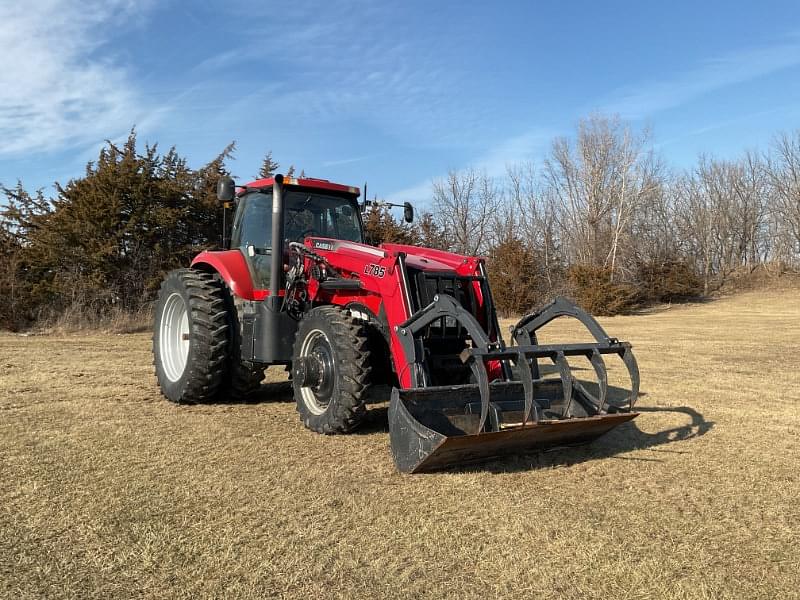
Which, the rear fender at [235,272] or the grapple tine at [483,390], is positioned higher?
the rear fender at [235,272]

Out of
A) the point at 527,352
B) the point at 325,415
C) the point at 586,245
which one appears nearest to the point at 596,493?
the point at 527,352

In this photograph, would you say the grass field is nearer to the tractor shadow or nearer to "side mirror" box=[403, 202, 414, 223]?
the tractor shadow

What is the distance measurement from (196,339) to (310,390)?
154cm

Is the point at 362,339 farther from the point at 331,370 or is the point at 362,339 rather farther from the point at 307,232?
the point at 307,232

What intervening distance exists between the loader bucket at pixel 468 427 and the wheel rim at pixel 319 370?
0.93 metres

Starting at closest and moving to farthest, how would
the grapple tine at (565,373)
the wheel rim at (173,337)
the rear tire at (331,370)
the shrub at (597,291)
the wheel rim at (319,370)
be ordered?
the grapple tine at (565,373), the rear tire at (331,370), the wheel rim at (319,370), the wheel rim at (173,337), the shrub at (597,291)

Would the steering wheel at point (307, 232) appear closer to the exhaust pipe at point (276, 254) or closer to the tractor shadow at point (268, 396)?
the exhaust pipe at point (276, 254)

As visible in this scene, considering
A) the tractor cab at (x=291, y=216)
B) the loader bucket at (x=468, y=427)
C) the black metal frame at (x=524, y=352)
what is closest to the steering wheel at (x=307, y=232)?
the tractor cab at (x=291, y=216)

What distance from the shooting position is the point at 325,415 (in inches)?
197

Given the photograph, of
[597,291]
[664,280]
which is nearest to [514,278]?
[597,291]

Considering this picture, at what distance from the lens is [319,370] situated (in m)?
5.07

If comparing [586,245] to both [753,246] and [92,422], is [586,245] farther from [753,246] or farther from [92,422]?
[92,422]

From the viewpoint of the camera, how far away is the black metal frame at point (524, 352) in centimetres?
399

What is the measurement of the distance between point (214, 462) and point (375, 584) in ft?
6.83
